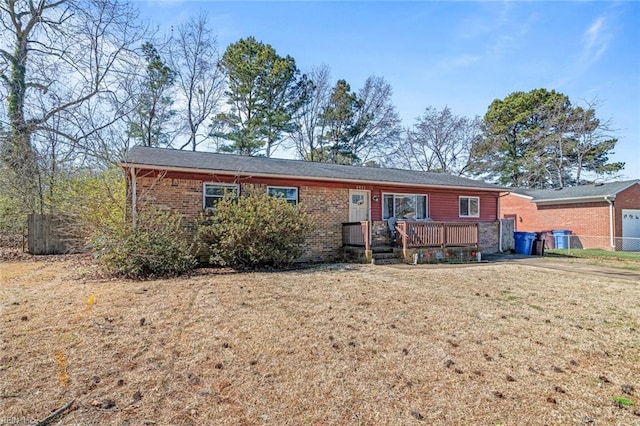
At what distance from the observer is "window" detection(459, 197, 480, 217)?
14977 millimetres

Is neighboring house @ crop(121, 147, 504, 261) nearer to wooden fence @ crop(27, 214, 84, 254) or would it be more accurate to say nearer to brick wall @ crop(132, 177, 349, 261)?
brick wall @ crop(132, 177, 349, 261)

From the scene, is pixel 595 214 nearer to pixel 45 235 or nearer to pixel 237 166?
pixel 237 166

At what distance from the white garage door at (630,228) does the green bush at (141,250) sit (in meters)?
20.4

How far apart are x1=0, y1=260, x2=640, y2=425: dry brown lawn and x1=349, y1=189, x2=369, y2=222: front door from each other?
6.22 meters

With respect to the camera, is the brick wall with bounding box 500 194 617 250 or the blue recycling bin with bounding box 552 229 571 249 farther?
the blue recycling bin with bounding box 552 229 571 249

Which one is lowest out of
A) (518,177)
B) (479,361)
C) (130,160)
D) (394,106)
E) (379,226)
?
(479,361)

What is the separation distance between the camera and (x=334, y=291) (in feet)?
20.6

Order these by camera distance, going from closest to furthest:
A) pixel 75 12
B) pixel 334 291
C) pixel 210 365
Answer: pixel 210 365, pixel 334 291, pixel 75 12

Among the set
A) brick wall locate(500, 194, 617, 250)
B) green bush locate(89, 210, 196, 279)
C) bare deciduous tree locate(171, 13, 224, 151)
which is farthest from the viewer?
bare deciduous tree locate(171, 13, 224, 151)

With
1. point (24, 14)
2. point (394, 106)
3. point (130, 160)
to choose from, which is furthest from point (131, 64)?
point (394, 106)

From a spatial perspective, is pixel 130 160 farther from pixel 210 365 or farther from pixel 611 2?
pixel 611 2

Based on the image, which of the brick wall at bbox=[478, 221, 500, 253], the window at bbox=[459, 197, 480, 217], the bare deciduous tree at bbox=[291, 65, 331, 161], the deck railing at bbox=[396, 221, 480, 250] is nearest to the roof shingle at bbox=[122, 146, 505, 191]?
the window at bbox=[459, 197, 480, 217]

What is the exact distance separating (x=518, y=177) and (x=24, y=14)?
117ft

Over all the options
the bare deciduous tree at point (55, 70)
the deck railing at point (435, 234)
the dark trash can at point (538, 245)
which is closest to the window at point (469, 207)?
the dark trash can at point (538, 245)
